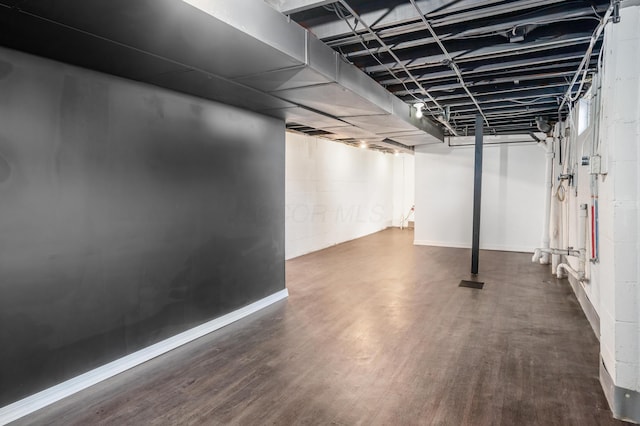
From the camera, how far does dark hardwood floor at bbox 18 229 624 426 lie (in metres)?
2.32

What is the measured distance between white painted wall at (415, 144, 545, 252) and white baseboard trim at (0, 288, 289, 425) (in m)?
5.91

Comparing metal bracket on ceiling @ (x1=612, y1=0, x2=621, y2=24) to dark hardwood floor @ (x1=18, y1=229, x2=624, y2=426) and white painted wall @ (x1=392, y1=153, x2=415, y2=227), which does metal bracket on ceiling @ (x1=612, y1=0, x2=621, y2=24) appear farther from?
white painted wall @ (x1=392, y1=153, x2=415, y2=227)

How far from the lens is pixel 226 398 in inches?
98.5

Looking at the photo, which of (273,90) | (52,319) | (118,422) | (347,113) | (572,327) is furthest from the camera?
(347,113)

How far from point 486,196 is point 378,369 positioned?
6450mm

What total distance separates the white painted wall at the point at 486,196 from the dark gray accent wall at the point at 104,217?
5.80m

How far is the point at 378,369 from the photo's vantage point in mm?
2900

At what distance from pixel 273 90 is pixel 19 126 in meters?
1.77

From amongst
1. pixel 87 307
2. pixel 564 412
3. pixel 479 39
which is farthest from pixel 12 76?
pixel 564 412

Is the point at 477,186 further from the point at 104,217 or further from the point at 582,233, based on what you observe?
the point at 104,217

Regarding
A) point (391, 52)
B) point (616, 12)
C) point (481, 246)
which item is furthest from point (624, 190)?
point (481, 246)

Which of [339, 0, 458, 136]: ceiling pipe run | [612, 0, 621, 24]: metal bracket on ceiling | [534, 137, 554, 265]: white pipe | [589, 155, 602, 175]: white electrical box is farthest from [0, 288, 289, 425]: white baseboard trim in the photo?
[534, 137, 554, 265]: white pipe

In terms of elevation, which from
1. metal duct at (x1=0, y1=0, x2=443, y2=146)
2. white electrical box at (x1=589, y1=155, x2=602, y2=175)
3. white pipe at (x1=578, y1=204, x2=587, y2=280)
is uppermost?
metal duct at (x1=0, y1=0, x2=443, y2=146)

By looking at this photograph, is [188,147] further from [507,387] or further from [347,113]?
[507,387]
